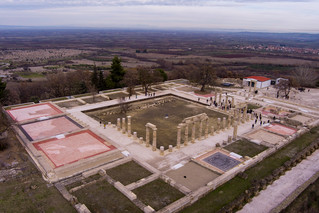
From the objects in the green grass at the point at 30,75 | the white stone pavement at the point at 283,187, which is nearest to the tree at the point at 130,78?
the white stone pavement at the point at 283,187

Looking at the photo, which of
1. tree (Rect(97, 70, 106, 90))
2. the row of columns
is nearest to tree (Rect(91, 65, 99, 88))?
tree (Rect(97, 70, 106, 90))

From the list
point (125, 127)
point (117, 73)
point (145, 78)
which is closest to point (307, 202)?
point (125, 127)

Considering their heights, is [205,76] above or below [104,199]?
above

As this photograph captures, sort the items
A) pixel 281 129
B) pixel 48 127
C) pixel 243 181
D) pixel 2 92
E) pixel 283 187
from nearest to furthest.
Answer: pixel 283 187 → pixel 243 181 → pixel 48 127 → pixel 281 129 → pixel 2 92

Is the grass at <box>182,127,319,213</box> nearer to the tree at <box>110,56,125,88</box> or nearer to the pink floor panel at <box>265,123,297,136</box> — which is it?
the pink floor panel at <box>265,123,297,136</box>

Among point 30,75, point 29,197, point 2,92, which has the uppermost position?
point 2,92

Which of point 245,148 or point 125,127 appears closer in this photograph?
point 245,148

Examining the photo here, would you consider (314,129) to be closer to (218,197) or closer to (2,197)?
(218,197)

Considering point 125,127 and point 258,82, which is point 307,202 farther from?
point 258,82

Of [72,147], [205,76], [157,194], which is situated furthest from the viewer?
[205,76]
